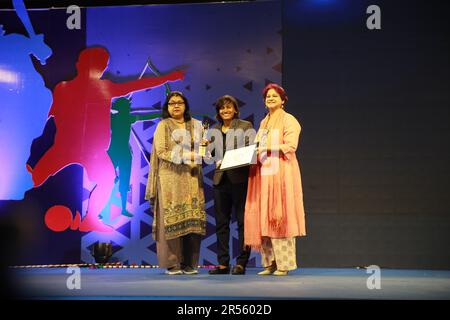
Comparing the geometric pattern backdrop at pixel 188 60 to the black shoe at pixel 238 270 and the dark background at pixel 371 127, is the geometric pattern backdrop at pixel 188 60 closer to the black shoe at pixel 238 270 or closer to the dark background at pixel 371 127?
the dark background at pixel 371 127

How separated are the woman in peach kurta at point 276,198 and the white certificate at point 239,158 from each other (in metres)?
0.12

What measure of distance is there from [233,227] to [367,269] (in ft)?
4.41

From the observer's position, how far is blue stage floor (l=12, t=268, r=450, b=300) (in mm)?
3752

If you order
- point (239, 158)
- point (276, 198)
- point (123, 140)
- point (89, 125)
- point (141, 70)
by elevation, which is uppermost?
point (141, 70)

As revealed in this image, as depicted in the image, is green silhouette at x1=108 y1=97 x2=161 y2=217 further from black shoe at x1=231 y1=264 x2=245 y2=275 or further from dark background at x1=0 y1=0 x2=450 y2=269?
black shoe at x1=231 y1=264 x2=245 y2=275

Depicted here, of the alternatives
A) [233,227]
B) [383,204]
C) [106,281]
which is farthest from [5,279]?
[383,204]

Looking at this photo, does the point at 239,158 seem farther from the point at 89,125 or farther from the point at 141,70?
the point at 89,125

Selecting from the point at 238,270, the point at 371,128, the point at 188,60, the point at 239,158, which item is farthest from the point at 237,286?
the point at 188,60

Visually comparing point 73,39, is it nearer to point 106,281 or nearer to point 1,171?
point 1,171

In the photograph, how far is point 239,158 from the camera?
5047 mm

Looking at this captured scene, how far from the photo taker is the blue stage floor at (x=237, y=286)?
12.3 ft

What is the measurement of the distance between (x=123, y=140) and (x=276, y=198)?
2145mm

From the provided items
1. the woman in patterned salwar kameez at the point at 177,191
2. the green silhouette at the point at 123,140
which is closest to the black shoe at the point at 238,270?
the woman in patterned salwar kameez at the point at 177,191

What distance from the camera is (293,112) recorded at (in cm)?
639
